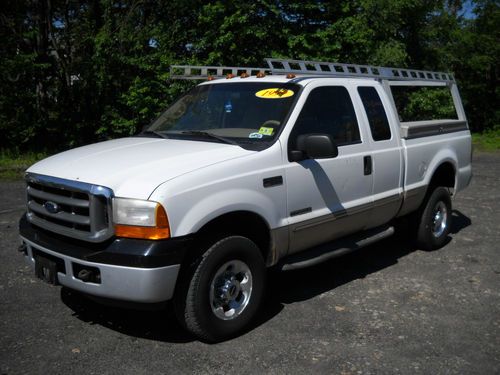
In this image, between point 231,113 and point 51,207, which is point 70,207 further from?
point 231,113

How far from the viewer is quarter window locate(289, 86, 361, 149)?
4.70 m

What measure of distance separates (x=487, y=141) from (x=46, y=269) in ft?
67.1

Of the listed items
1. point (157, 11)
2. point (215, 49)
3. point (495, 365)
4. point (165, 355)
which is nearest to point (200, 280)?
point (165, 355)

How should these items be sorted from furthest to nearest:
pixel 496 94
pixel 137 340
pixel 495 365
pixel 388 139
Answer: pixel 496 94 → pixel 388 139 → pixel 137 340 → pixel 495 365

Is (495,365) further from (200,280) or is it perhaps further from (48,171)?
(48,171)

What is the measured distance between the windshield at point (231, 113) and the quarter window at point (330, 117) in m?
0.16

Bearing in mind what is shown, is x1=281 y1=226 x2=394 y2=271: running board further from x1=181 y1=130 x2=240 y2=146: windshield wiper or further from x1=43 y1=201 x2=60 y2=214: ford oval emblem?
x1=43 y1=201 x2=60 y2=214: ford oval emblem

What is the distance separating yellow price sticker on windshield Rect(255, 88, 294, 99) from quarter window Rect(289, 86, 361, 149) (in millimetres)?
180

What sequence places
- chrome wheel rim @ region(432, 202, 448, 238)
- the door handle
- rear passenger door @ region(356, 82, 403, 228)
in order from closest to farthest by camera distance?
the door handle < rear passenger door @ region(356, 82, 403, 228) < chrome wheel rim @ region(432, 202, 448, 238)

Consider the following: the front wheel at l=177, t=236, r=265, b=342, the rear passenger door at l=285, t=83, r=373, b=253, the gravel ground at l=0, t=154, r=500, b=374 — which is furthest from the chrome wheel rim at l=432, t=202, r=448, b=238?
the front wheel at l=177, t=236, r=265, b=342

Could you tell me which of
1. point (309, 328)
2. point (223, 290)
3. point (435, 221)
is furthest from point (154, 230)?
point (435, 221)

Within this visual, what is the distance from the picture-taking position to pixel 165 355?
3846 millimetres

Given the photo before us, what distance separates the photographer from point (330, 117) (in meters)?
4.98

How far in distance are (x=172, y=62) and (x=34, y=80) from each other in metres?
3.46
